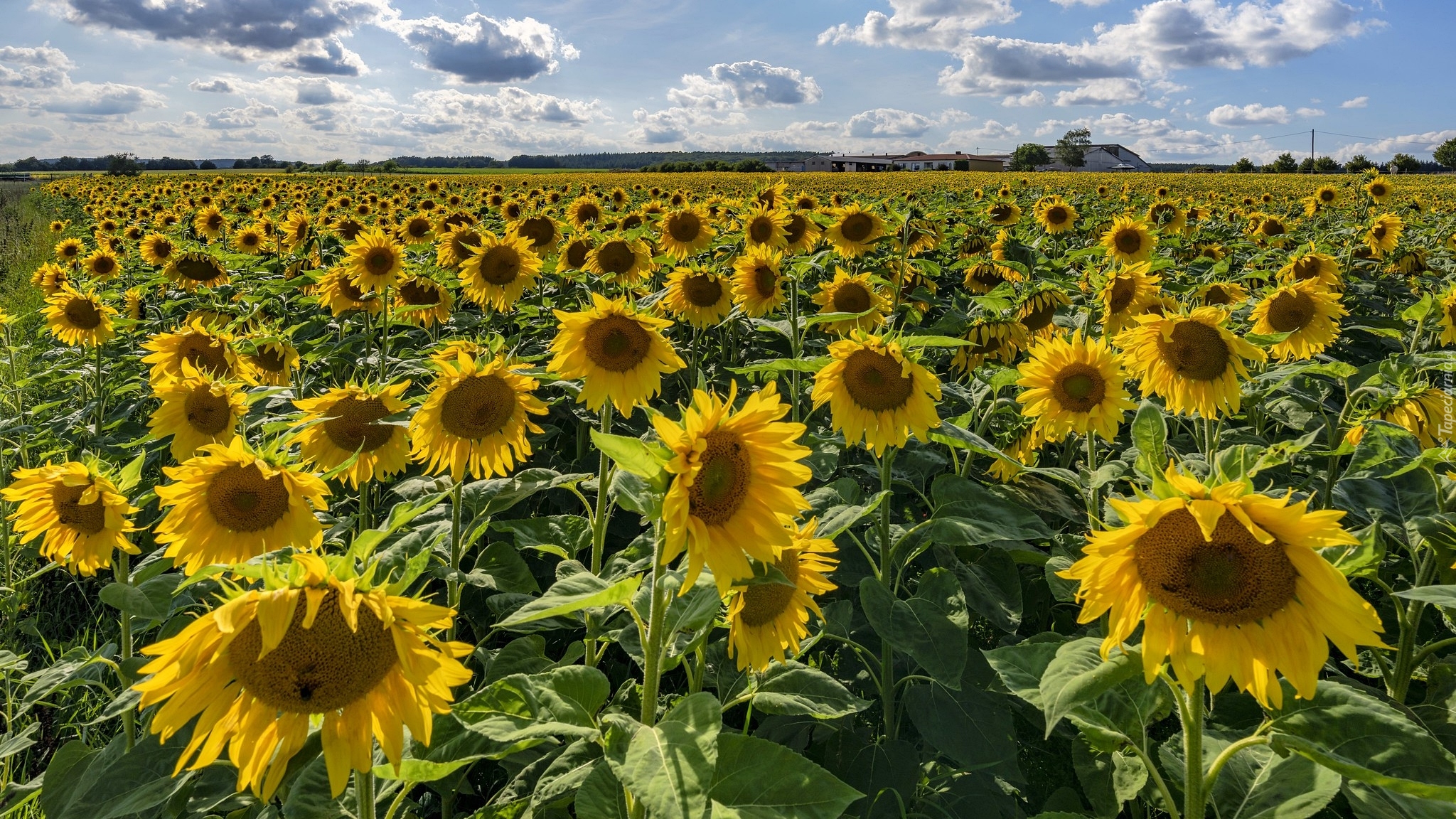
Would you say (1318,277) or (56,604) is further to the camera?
(1318,277)

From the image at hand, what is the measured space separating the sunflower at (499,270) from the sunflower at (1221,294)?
4557 mm

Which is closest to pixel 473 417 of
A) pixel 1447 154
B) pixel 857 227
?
pixel 857 227

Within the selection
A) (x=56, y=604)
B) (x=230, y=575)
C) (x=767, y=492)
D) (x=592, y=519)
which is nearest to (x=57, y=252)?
(x=56, y=604)

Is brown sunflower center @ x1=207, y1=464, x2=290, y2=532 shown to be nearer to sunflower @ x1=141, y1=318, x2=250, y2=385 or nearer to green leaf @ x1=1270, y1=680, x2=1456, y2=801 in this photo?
sunflower @ x1=141, y1=318, x2=250, y2=385

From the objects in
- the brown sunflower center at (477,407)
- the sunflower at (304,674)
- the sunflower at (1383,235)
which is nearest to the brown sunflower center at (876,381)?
the brown sunflower center at (477,407)

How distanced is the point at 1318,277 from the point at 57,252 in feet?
44.4

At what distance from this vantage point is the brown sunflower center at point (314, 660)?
4.58ft

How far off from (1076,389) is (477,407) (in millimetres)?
2465

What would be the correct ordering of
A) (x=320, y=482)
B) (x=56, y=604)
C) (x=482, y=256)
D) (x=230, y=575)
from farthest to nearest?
(x=482, y=256), (x=56, y=604), (x=230, y=575), (x=320, y=482)

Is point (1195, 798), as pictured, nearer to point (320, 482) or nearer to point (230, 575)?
point (320, 482)

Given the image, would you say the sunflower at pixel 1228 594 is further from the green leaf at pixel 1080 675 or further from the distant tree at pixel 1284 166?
the distant tree at pixel 1284 166

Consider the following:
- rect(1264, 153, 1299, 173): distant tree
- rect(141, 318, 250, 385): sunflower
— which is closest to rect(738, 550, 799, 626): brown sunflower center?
rect(141, 318, 250, 385): sunflower

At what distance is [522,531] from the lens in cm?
252

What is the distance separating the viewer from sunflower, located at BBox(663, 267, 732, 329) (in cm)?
557
